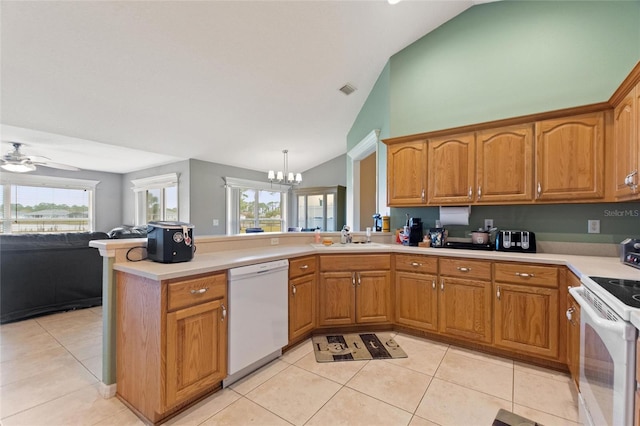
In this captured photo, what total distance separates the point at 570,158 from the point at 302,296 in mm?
2648

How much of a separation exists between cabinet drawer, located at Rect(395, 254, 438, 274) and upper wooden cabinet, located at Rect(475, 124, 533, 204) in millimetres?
789

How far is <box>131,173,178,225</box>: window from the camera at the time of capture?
628cm

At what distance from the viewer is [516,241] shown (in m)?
2.45

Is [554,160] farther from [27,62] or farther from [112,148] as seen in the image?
[112,148]

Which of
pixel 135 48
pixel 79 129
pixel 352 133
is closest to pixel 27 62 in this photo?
pixel 135 48

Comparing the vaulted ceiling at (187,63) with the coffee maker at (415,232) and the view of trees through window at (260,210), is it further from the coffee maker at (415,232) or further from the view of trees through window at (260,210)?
the view of trees through window at (260,210)

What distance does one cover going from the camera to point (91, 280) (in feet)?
11.4

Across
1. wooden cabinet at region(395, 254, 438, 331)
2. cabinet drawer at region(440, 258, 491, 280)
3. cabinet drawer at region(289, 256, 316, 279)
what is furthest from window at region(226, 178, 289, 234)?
cabinet drawer at region(440, 258, 491, 280)

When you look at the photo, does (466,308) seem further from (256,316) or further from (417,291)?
(256,316)

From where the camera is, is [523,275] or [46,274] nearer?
[523,275]

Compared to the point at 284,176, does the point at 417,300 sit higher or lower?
lower

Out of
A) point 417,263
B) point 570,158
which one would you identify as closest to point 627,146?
point 570,158

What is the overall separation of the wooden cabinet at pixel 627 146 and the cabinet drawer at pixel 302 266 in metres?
2.43

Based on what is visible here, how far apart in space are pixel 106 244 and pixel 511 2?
4.28 metres
